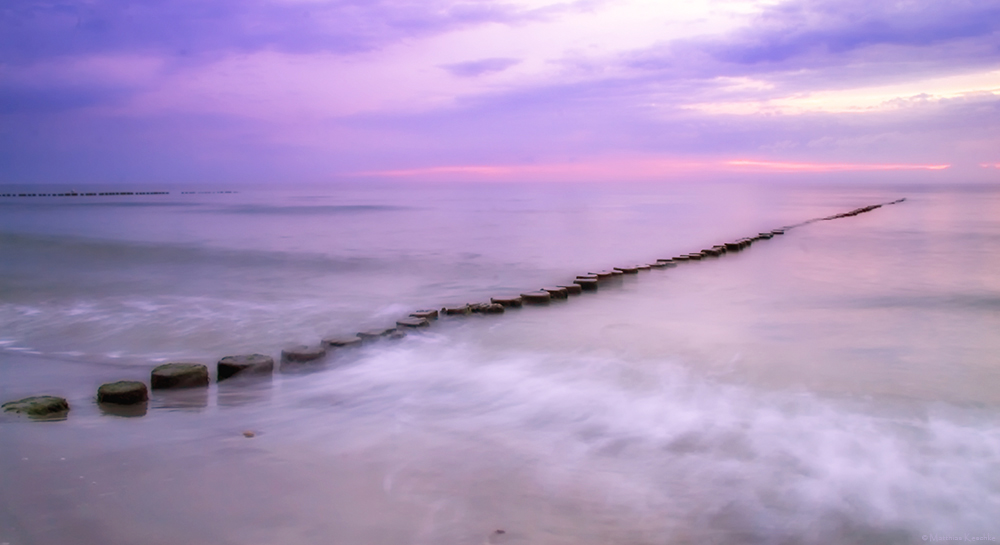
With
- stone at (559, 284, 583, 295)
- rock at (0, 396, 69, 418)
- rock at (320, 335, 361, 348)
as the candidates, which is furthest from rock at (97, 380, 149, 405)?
stone at (559, 284, 583, 295)

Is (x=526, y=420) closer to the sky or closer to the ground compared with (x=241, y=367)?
closer to the ground

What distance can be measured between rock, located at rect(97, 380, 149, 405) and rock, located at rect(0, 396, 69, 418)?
0.21 metres

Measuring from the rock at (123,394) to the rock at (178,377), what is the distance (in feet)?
0.80

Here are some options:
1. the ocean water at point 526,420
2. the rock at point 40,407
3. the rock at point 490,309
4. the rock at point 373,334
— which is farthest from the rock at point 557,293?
the rock at point 40,407

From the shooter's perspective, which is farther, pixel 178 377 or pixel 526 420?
pixel 178 377

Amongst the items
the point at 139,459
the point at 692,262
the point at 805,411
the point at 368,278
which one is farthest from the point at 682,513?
the point at 692,262

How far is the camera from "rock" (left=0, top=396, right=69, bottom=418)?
12.9 feet

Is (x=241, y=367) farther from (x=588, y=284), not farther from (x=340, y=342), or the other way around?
(x=588, y=284)

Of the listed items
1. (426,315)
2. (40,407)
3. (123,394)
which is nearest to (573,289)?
(426,315)

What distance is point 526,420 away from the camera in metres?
4.18

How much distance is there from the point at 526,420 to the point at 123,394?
250 centimetres

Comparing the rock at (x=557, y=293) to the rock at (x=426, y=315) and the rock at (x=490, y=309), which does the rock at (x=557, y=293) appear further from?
the rock at (x=426, y=315)

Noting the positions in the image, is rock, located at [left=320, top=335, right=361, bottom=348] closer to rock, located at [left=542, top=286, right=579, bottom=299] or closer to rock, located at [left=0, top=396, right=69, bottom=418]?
rock, located at [left=0, top=396, right=69, bottom=418]

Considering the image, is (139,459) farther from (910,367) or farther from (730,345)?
(910,367)
